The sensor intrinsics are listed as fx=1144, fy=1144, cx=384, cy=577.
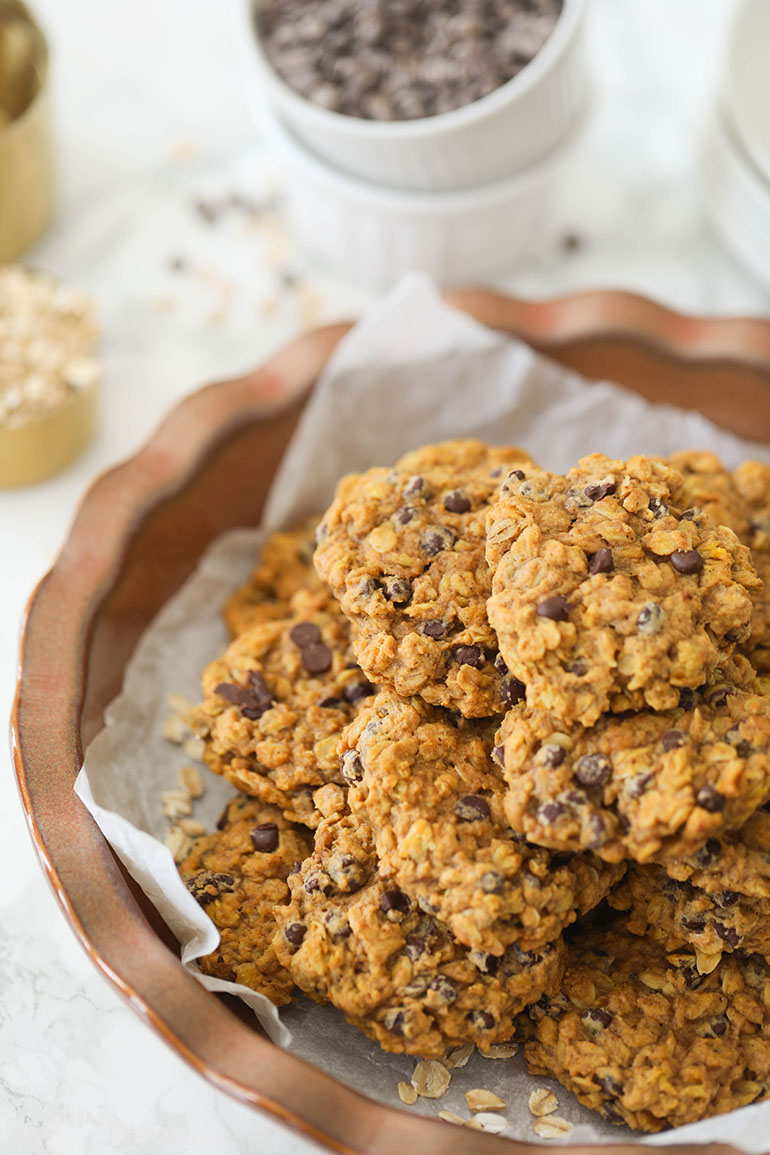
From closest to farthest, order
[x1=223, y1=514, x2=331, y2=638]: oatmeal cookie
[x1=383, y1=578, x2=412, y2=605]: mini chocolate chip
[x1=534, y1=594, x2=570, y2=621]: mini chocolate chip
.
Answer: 1. [x1=534, y1=594, x2=570, y2=621]: mini chocolate chip
2. [x1=383, y1=578, x2=412, y2=605]: mini chocolate chip
3. [x1=223, y1=514, x2=331, y2=638]: oatmeal cookie

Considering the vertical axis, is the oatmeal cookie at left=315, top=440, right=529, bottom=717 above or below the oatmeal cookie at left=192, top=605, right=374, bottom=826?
above

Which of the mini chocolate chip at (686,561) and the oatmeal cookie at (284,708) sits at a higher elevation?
the mini chocolate chip at (686,561)

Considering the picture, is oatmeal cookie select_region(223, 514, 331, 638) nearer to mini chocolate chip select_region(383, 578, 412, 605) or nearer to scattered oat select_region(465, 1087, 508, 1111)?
mini chocolate chip select_region(383, 578, 412, 605)

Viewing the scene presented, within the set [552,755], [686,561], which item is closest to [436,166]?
[686,561]

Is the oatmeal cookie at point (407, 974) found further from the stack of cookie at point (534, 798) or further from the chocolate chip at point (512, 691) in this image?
the chocolate chip at point (512, 691)

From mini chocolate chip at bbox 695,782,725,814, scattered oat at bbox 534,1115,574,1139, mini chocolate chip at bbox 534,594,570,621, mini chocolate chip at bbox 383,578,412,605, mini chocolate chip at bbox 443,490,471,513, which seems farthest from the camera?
mini chocolate chip at bbox 443,490,471,513

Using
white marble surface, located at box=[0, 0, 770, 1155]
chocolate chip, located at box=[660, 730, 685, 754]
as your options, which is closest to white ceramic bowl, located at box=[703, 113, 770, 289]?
white marble surface, located at box=[0, 0, 770, 1155]

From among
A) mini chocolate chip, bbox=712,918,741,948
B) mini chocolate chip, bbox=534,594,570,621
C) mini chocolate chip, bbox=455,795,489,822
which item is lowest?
mini chocolate chip, bbox=712,918,741,948

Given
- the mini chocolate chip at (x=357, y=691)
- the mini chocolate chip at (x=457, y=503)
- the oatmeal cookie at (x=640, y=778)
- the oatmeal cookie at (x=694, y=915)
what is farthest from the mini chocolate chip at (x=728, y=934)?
the mini chocolate chip at (x=457, y=503)
